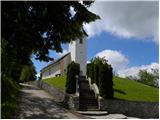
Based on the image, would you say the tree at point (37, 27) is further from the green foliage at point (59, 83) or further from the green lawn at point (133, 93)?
the green foliage at point (59, 83)

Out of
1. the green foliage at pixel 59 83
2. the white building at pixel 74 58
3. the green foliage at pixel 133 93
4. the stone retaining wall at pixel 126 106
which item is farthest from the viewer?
the white building at pixel 74 58

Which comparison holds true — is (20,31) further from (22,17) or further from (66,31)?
(66,31)

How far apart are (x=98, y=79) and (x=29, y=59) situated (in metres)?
11.0

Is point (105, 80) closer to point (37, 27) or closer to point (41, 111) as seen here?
point (41, 111)

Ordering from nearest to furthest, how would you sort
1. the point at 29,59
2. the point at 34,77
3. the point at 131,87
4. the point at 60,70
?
the point at 29,59, the point at 131,87, the point at 60,70, the point at 34,77

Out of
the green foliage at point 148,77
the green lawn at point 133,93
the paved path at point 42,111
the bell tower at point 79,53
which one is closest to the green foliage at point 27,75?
the bell tower at point 79,53

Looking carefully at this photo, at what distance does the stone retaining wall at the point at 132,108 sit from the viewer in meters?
27.1

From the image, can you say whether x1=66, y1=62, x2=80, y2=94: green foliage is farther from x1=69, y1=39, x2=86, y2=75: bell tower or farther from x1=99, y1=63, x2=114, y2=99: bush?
x1=69, y1=39, x2=86, y2=75: bell tower

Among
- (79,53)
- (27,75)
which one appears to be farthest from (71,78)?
(27,75)

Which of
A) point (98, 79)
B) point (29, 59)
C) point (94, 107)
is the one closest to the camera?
point (29, 59)

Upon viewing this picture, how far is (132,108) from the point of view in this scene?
27938 millimetres

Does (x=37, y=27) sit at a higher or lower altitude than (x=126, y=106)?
higher

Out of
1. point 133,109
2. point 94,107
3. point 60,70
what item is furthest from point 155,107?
point 60,70

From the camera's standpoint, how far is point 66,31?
63.5ft
